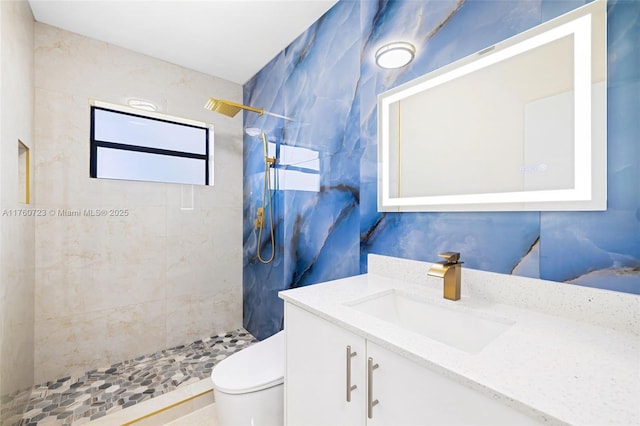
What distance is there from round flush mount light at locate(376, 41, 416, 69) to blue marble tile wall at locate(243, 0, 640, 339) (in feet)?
0.11

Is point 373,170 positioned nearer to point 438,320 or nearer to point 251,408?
point 438,320

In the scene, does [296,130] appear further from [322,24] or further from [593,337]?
[593,337]

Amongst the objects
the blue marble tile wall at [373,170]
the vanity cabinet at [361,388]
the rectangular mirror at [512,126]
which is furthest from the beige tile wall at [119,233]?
the rectangular mirror at [512,126]

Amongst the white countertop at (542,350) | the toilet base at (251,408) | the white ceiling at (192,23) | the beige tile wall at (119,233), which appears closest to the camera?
the white countertop at (542,350)

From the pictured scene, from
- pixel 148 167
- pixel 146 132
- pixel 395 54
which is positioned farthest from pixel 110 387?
pixel 395 54

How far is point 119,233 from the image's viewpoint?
2232 millimetres

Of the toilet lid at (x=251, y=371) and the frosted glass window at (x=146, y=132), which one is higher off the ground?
the frosted glass window at (x=146, y=132)

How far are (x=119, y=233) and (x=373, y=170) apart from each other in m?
2.08

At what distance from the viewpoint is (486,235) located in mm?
1067

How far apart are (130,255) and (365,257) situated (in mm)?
1963

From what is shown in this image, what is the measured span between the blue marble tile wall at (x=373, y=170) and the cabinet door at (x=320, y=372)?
1.91ft

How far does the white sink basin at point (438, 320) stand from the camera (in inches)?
35.9

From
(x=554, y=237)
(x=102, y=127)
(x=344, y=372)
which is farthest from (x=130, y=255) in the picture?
(x=554, y=237)

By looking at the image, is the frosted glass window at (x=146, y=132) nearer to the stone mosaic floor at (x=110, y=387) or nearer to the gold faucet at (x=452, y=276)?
the stone mosaic floor at (x=110, y=387)
